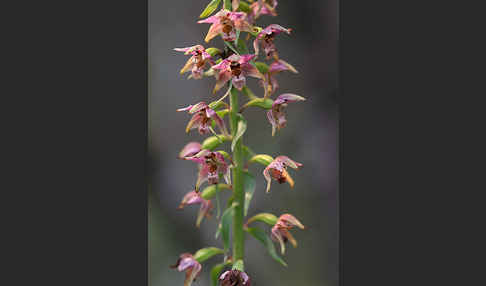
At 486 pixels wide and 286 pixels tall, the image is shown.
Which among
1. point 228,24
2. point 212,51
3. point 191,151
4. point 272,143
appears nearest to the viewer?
point 228,24

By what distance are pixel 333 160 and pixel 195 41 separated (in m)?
1.00

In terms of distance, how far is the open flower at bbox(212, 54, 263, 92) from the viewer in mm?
1713

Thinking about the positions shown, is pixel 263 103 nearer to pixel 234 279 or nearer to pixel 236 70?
pixel 236 70

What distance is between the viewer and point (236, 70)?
174 centimetres

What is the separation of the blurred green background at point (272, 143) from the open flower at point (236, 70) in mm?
728

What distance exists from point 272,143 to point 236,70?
101cm

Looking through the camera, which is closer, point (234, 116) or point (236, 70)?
point (236, 70)

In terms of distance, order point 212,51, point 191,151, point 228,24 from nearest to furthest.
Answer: point 228,24 < point 212,51 < point 191,151

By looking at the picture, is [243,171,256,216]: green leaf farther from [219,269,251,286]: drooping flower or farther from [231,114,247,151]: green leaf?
[219,269,251,286]: drooping flower

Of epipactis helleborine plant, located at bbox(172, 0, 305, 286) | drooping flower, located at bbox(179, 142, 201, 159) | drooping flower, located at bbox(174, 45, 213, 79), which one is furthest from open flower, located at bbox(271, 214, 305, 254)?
drooping flower, located at bbox(174, 45, 213, 79)

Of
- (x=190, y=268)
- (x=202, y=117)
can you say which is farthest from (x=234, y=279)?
(x=202, y=117)

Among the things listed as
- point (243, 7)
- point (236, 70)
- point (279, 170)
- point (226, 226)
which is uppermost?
point (243, 7)

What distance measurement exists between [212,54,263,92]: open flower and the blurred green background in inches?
28.7

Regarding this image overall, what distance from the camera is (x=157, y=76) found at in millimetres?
2473
